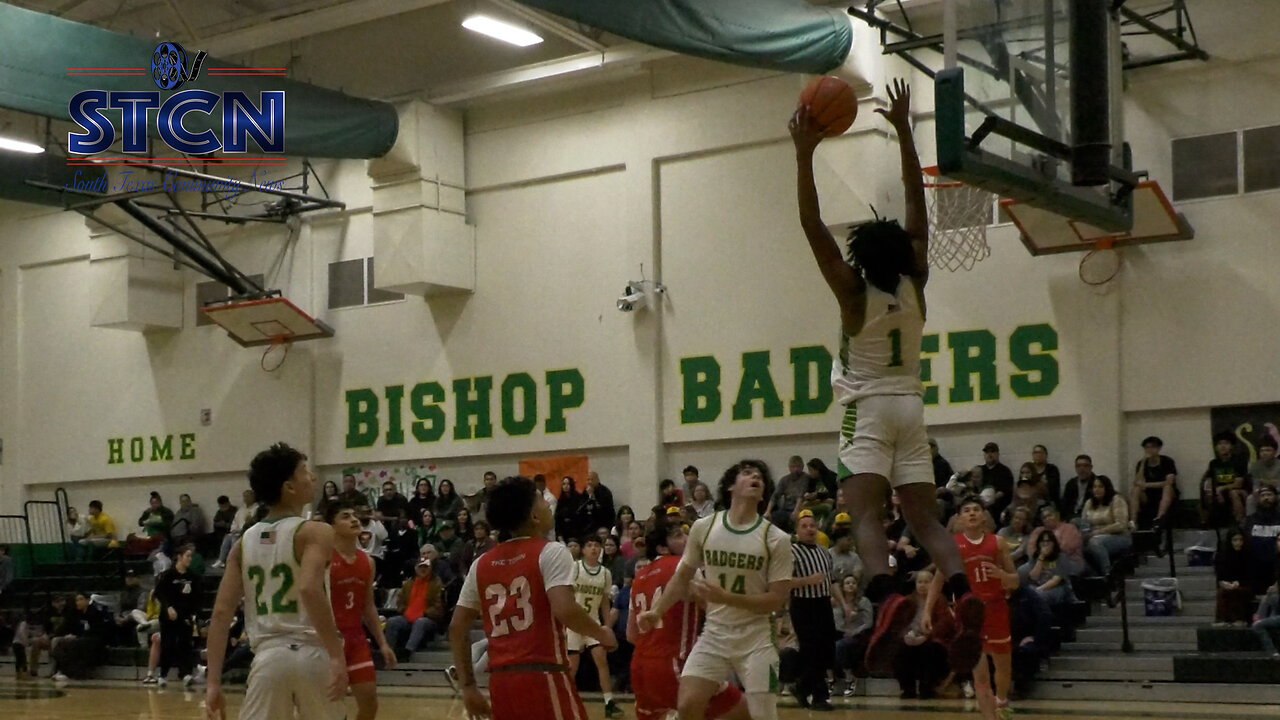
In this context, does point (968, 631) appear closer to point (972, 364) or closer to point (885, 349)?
point (885, 349)

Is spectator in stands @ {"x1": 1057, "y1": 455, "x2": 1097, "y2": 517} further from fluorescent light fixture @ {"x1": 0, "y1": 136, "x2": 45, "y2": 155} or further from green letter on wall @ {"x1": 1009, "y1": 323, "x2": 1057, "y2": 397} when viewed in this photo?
fluorescent light fixture @ {"x1": 0, "y1": 136, "x2": 45, "y2": 155}

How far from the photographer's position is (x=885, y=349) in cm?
559

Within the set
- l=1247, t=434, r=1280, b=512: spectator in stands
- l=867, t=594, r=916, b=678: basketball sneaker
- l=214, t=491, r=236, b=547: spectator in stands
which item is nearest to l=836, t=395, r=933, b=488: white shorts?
l=867, t=594, r=916, b=678: basketball sneaker

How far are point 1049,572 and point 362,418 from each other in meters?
11.6

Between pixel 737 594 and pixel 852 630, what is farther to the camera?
pixel 852 630

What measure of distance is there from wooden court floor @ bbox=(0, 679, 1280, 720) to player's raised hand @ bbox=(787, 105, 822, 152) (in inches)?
318

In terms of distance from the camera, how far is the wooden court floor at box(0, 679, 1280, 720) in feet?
41.2

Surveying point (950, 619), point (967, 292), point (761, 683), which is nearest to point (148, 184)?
point (967, 292)

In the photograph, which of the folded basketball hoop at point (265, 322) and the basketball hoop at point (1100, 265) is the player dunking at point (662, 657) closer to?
the basketball hoop at point (1100, 265)

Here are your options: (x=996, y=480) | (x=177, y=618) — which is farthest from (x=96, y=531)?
(x=996, y=480)

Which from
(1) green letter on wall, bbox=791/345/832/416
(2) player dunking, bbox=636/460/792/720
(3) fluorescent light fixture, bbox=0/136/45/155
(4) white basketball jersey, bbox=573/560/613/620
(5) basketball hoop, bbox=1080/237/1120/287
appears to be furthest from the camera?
(3) fluorescent light fixture, bbox=0/136/45/155

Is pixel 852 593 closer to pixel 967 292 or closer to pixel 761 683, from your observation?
pixel 967 292

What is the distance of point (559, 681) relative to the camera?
237 inches

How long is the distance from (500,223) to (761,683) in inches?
582
